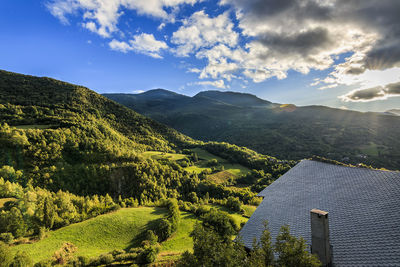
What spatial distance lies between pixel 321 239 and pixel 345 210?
625 centimetres

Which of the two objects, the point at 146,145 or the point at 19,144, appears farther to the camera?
the point at 146,145

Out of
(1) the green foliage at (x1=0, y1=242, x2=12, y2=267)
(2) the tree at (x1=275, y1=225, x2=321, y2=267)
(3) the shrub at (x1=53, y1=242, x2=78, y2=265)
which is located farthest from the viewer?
(3) the shrub at (x1=53, y1=242, x2=78, y2=265)

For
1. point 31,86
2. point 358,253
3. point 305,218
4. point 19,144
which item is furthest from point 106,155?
point 31,86

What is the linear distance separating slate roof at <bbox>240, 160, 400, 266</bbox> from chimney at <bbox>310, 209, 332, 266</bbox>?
61 centimetres

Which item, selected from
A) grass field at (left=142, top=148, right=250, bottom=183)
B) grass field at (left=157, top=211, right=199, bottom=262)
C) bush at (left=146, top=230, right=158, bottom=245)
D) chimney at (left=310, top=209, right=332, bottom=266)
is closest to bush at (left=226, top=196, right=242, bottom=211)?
grass field at (left=157, top=211, right=199, bottom=262)

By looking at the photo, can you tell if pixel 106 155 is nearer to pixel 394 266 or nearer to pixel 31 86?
pixel 394 266

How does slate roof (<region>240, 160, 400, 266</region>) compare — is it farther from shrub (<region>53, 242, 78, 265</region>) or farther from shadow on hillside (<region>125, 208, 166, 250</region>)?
shrub (<region>53, 242, 78, 265</region>)

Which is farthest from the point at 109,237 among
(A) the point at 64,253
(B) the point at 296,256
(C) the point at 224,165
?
(C) the point at 224,165

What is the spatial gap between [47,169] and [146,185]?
2905 cm

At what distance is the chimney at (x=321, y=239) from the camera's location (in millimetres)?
11592

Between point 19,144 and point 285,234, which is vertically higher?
point 19,144

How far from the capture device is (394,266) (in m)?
9.41

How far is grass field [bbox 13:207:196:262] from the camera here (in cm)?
2836

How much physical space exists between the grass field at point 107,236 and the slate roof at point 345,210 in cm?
2130
